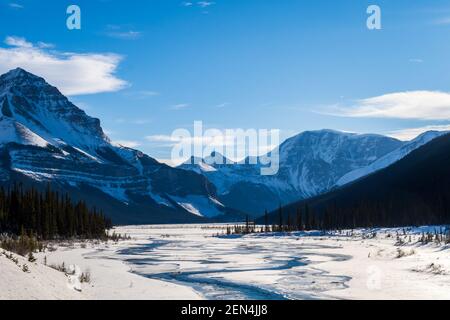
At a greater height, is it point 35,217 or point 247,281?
point 35,217

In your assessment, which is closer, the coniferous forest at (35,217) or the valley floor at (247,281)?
the valley floor at (247,281)

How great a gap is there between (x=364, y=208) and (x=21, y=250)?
150336mm

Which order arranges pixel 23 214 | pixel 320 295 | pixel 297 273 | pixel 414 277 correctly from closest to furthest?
1. pixel 320 295
2. pixel 414 277
3. pixel 297 273
4. pixel 23 214

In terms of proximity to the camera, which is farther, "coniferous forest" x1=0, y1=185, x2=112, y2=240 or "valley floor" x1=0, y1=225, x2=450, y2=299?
"coniferous forest" x1=0, y1=185, x2=112, y2=240

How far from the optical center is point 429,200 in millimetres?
191500

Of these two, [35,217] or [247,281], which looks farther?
[35,217]
